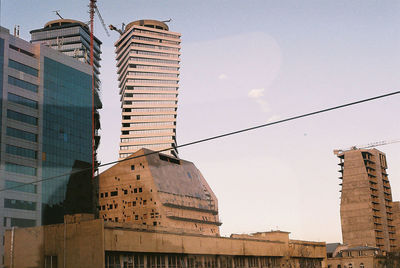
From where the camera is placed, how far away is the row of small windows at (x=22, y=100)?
12569cm

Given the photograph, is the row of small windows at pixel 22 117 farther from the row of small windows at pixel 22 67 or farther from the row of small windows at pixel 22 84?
the row of small windows at pixel 22 67

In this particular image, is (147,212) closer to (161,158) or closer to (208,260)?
(161,158)

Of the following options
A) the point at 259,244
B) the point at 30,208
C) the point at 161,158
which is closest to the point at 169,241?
the point at 259,244

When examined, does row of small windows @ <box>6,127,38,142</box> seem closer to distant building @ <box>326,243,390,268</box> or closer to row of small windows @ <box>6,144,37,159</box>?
row of small windows @ <box>6,144,37,159</box>

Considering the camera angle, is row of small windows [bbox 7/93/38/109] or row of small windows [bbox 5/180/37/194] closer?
row of small windows [bbox 5/180/37/194]

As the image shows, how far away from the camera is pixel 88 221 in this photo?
72250 millimetres

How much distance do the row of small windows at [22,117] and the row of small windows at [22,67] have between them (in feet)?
36.9

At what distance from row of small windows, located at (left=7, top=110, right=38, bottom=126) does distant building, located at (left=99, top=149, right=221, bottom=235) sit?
36.7 meters

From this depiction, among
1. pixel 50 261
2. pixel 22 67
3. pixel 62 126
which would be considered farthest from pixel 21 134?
pixel 50 261

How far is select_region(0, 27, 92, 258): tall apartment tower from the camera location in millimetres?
121688

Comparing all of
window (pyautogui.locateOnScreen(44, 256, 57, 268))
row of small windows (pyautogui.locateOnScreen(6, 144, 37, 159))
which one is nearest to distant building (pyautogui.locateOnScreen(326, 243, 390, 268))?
row of small windows (pyautogui.locateOnScreen(6, 144, 37, 159))

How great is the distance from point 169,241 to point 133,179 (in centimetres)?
7833

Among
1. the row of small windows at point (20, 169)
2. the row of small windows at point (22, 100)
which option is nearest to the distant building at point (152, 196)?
the row of small windows at point (20, 169)

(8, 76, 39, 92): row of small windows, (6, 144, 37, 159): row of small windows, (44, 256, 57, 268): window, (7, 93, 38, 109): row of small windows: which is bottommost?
(44, 256, 57, 268): window
